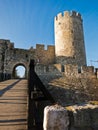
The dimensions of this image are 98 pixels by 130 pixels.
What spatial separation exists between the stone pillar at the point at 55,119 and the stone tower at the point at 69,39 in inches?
773

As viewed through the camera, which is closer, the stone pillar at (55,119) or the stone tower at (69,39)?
the stone pillar at (55,119)

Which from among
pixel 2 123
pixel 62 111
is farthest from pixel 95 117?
pixel 2 123

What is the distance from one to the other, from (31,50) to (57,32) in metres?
4.48

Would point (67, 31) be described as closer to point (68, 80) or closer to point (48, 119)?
point (68, 80)

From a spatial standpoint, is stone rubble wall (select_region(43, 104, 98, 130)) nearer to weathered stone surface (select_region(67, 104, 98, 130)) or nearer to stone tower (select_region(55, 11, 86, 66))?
weathered stone surface (select_region(67, 104, 98, 130))

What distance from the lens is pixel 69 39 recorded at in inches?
870

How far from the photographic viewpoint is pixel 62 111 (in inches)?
73.3

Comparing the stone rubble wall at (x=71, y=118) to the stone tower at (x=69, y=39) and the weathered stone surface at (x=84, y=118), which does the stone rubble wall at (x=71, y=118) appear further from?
the stone tower at (x=69, y=39)

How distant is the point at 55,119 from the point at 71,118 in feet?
0.70

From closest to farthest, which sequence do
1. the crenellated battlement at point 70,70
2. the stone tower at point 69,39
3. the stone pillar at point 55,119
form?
the stone pillar at point 55,119 → the crenellated battlement at point 70,70 → the stone tower at point 69,39

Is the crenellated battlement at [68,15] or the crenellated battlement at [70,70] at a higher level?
the crenellated battlement at [68,15]

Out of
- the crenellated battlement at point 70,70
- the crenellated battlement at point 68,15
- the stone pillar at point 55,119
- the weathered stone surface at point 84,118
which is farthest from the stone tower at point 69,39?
the stone pillar at point 55,119

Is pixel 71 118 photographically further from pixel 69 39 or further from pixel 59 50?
pixel 69 39

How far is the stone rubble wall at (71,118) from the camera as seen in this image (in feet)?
5.96
